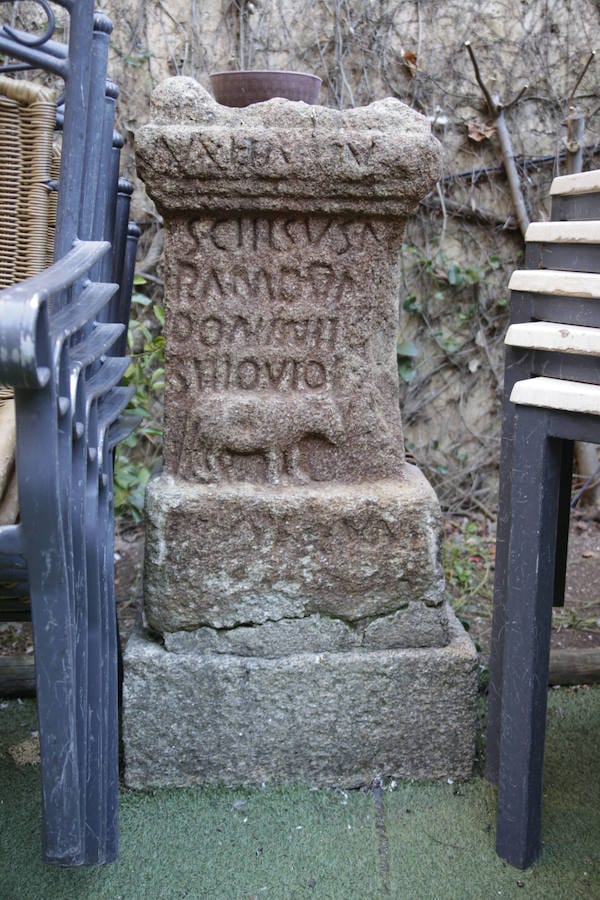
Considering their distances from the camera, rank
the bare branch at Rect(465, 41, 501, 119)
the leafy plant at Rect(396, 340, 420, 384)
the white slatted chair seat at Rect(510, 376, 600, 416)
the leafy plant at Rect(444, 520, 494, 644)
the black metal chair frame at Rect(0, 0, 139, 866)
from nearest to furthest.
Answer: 1. the black metal chair frame at Rect(0, 0, 139, 866)
2. the white slatted chair seat at Rect(510, 376, 600, 416)
3. the leafy plant at Rect(444, 520, 494, 644)
4. the bare branch at Rect(465, 41, 501, 119)
5. the leafy plant at Rect(396, 340, 420, 384)

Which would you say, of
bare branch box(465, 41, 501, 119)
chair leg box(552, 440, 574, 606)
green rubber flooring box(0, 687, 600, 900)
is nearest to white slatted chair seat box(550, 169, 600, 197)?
chair leg box(552, 440, 574, 606)

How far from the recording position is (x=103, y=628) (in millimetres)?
1323

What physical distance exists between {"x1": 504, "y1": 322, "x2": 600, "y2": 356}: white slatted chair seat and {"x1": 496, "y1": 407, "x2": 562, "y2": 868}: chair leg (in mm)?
105

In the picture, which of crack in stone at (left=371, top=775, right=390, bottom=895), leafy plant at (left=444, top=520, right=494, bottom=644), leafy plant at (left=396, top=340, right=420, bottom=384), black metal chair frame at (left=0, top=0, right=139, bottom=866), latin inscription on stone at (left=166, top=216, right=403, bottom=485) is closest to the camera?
black metal chair frame at (left=0, top=0, right=139, bottom=866)

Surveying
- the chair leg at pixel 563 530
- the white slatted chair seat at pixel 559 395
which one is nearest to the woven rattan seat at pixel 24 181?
the white slatted chair seat at pixel 559 395

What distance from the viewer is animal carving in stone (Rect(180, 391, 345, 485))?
166 centimetres

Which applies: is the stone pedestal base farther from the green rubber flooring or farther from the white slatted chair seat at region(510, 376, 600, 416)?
the white slatted chair seat at region(510, 376, 600, 416)

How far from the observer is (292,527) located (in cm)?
167

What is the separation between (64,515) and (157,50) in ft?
8.45

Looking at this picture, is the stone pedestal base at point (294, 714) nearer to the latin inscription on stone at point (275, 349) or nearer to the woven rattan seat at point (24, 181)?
the latin inscription on stone at point (275, 349)

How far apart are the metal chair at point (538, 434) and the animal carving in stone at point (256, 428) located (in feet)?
1.19

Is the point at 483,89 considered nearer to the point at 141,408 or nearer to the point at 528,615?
the point at 141,408

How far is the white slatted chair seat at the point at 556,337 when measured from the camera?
4.23 feet

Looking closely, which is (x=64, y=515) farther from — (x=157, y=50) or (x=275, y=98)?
(x=157, y=50)
